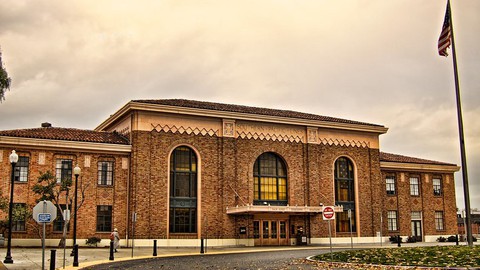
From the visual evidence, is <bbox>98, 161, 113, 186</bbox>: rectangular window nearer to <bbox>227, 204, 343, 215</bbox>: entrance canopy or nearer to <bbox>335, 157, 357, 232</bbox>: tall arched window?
<bbox>227, 204, 343, 215</bbox>: entrance canopy

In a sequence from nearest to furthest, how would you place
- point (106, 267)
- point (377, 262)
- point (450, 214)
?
1. point (377, 262)
2. point (106, 267)
3. point (450, 214)

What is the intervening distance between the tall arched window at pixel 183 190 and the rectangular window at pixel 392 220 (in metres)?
19.0

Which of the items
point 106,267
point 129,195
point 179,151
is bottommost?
point 106,267

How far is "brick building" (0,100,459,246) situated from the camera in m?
39.8

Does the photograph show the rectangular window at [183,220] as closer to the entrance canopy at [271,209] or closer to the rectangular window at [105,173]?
the entrance canopy at [271,209]

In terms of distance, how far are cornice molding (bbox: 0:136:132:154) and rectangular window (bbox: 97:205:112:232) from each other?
4038 millimetres

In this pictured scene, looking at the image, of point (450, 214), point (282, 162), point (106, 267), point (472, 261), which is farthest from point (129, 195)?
point (450, 214)

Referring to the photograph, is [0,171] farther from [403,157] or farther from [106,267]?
[403,157]

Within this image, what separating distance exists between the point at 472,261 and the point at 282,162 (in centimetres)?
2760

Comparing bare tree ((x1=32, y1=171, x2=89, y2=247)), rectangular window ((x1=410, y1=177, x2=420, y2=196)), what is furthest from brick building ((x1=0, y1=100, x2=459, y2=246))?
bare tree ((x1=32, y1=171, x2=89, y2=247))

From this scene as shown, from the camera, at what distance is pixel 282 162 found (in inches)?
1858

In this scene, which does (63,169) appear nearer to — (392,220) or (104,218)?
(104,218)

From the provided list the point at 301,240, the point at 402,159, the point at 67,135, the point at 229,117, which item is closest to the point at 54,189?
the point at 67,135

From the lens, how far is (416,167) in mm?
53719
